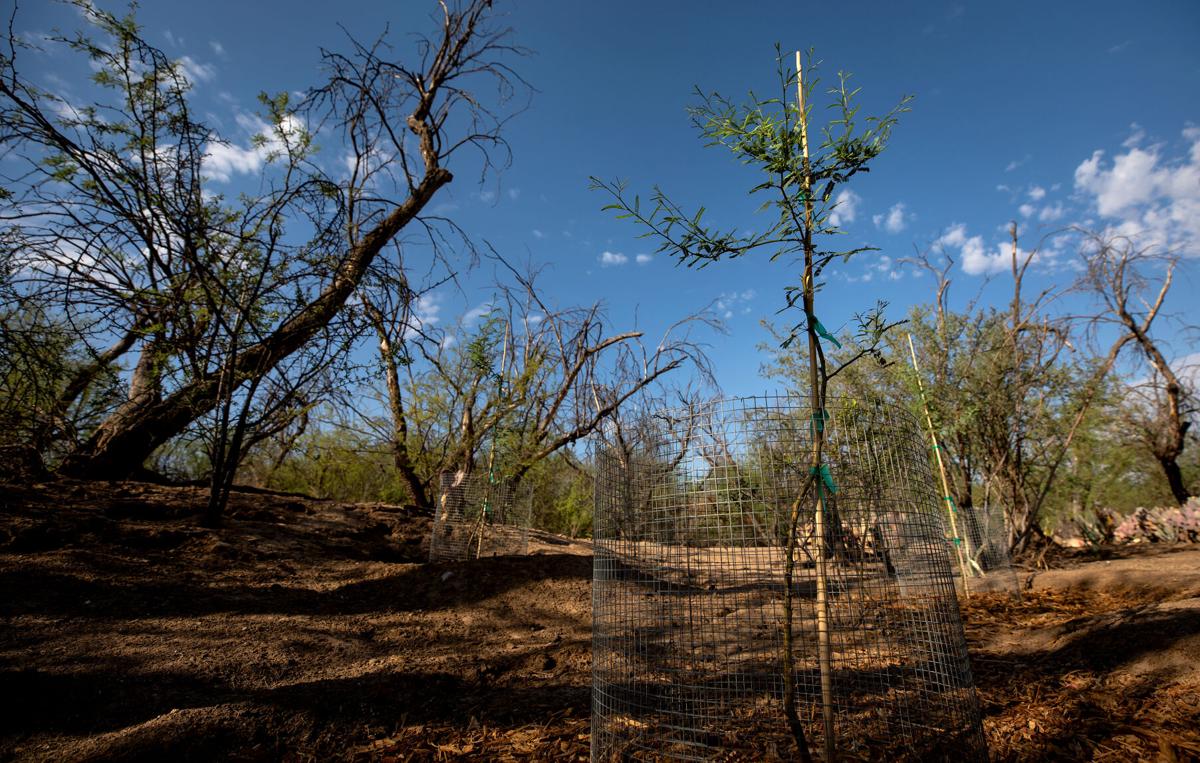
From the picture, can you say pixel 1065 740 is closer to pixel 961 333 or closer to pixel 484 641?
pixel 484 641

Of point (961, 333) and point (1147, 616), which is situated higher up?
point (961, 333)

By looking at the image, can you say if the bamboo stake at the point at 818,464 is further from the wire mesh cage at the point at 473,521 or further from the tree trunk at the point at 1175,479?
the tree trunk at the point at 1175,479

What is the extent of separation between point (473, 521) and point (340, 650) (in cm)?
296

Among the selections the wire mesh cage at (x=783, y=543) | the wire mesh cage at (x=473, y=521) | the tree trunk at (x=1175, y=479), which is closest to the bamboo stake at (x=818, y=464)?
the wire mesh cage at (x=783, y=543)

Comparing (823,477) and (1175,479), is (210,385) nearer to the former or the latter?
(823,477)

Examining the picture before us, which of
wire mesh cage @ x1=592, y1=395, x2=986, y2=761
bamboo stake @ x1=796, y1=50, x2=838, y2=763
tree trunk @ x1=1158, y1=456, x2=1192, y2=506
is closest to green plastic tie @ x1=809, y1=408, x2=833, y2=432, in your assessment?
bamboo stake @ x1=796, y1=50, x2=838, y2=763

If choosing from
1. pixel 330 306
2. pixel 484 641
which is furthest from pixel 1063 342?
pixel 330 306

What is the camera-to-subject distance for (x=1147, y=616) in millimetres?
3541

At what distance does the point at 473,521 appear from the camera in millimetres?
6508

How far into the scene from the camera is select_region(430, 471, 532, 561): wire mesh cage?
249 inches

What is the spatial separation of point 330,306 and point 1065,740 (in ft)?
20.3

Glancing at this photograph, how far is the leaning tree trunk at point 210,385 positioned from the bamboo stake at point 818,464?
164 inches

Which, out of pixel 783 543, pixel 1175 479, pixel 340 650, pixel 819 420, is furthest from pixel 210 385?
pixel 1175 479

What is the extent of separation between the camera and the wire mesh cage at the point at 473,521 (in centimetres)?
634
